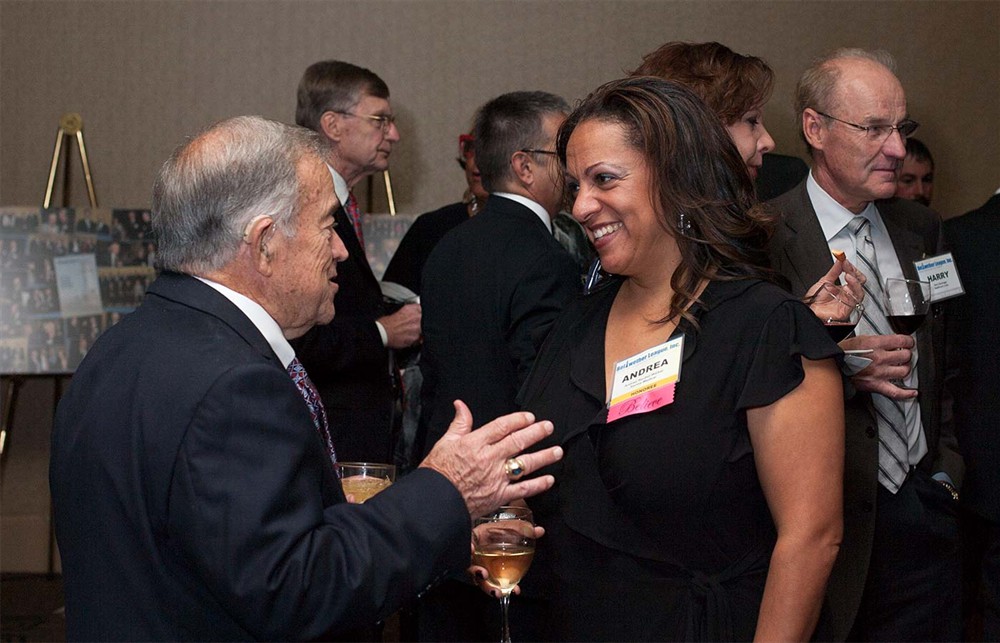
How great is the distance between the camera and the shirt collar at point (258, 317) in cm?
156

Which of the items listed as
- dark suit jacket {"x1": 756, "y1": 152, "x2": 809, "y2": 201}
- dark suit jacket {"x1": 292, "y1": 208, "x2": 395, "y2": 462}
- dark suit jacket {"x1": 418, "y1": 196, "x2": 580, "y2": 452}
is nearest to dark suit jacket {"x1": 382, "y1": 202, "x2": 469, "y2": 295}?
dark suit jacket {"x1": 292, "y1": 208, "x2": 395, "y2": 462}

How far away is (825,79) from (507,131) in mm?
901

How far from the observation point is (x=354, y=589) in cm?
140

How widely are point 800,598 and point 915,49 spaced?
4967 mm

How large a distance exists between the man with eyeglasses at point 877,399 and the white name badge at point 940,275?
0.03m

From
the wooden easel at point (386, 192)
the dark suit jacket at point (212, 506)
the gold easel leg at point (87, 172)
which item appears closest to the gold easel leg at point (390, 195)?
the wooden easel at point (386, 192)

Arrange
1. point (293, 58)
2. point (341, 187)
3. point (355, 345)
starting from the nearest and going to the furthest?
1. point (355, 345)
2. point (341, 187)
3. point (293, 58)

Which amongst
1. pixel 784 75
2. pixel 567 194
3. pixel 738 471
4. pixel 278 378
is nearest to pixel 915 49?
pixel 784 75

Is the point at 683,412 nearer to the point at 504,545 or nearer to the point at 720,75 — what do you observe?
the point at 504,545

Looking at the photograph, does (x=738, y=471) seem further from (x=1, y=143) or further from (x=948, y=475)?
(x=1, y=143)

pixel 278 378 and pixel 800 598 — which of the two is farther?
pixel 800 598

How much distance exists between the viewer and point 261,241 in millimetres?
1565

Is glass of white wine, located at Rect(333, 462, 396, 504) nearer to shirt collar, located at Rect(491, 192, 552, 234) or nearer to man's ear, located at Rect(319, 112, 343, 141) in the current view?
shirt collar, located at Rect(491, 192, 552, 234)

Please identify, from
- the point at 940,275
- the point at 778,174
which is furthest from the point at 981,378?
the point at 778,174
